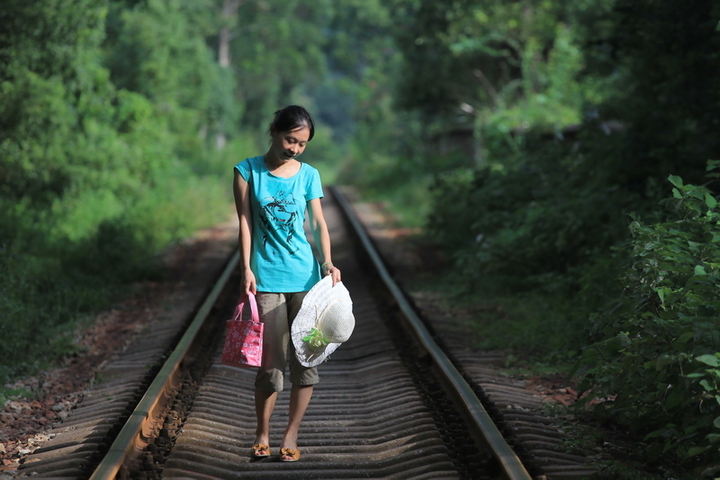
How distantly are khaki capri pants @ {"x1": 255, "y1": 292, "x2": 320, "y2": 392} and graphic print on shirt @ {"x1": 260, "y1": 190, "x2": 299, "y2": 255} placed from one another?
304 mm

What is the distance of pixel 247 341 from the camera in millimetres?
4516

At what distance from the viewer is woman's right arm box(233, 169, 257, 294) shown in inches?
179

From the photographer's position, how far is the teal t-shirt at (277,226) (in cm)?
459

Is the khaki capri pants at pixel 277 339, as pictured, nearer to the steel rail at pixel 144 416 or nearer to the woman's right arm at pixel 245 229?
the woman's right arm at pixel 245 229

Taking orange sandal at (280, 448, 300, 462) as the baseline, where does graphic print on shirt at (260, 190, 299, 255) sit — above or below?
above

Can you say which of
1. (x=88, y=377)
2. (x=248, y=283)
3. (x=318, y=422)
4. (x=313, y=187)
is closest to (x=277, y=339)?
(x=248, y=283)

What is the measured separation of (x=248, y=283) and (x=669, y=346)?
2.45m

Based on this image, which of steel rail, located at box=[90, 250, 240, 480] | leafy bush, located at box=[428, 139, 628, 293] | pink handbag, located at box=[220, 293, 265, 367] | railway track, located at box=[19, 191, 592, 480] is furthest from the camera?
leafy bush, located at box=[428, 139, 628, 293]

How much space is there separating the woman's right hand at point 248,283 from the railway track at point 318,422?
1.00 m

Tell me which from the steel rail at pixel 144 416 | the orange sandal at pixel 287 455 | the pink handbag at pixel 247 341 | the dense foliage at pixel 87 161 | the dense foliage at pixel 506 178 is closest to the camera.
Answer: the steel rail at pixel 144 416

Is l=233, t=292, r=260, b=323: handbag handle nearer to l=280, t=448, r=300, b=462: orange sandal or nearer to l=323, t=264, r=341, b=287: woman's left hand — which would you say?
l=323, t=264, r=341, b=287: woman's left hand

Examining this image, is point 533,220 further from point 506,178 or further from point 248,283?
point 248,283

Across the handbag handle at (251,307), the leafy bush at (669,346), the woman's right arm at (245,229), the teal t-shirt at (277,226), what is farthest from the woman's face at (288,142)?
the leafy bush at (669,346)

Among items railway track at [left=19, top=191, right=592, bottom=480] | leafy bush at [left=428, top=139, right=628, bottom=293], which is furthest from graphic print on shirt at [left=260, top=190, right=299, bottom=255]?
leafy bush at [left=428, top=139, right=628, bottom=293]
